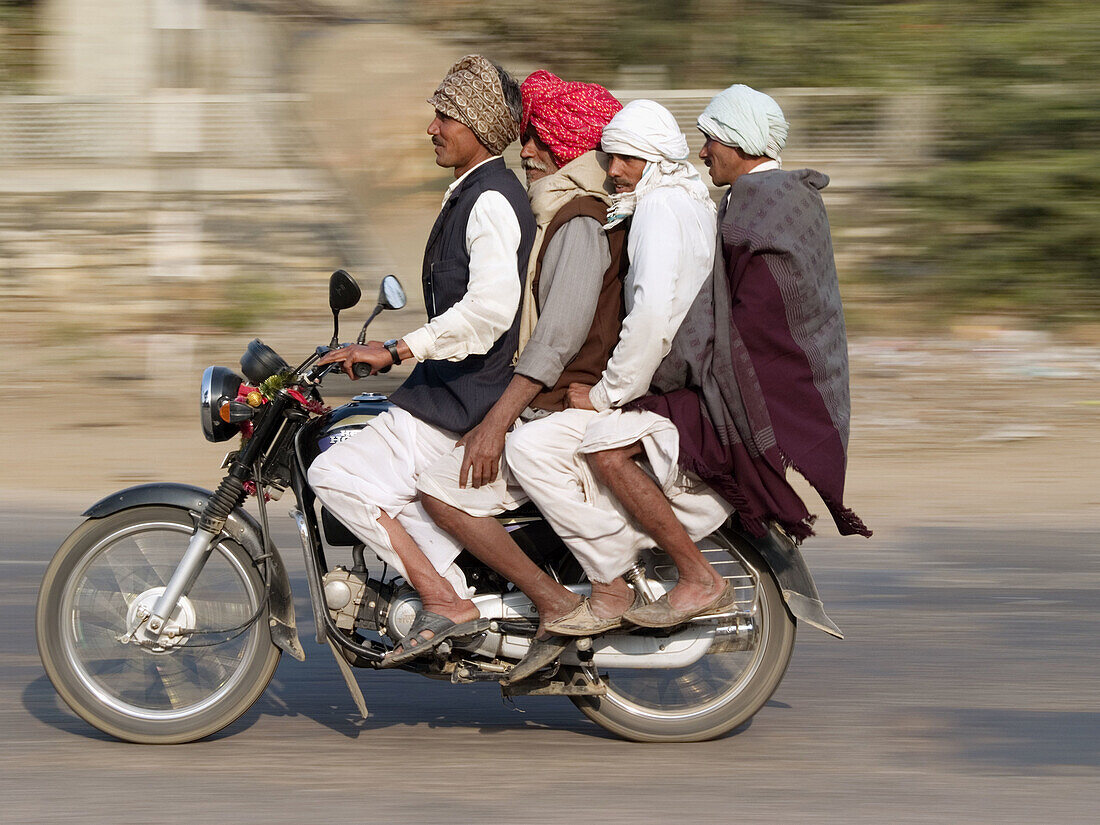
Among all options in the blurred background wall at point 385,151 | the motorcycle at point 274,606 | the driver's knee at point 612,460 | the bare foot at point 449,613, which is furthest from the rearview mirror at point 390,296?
the blurred background wall at point 385,151

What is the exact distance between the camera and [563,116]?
4.03 metres

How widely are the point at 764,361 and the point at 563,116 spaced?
905 millimetres

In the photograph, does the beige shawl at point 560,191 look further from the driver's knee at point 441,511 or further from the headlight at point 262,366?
the headlight at point 262,366

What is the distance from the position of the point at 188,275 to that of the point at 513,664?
29.1 ft

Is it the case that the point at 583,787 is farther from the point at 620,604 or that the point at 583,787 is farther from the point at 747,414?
the point at 747,414

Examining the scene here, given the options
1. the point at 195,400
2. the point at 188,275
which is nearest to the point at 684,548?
the point at 195,400

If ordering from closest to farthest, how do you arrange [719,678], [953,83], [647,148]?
[647,148]
[719,678]
[953,83]

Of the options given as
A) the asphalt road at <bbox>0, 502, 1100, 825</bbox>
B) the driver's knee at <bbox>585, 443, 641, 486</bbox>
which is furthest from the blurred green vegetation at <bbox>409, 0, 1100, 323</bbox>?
the driver's knee at <bbox>585, 443, 641, 486</bbox>

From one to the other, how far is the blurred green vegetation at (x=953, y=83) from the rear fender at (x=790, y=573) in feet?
26.3

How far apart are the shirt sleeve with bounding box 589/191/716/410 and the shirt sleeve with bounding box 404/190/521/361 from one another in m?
0.32

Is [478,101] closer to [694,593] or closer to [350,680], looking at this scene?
[694,593]

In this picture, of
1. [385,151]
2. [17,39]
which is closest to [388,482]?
[385,151]

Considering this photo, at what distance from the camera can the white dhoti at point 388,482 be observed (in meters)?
3.99

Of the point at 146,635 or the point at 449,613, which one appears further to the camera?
the point at 146,635
